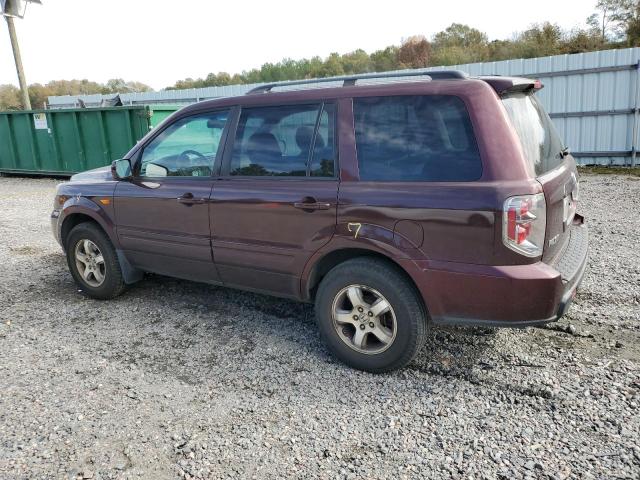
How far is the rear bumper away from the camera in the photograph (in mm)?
2994

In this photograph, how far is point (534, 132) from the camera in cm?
339

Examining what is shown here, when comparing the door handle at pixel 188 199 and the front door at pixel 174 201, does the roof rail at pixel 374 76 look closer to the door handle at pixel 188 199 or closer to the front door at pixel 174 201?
the front door at pixel 174 201

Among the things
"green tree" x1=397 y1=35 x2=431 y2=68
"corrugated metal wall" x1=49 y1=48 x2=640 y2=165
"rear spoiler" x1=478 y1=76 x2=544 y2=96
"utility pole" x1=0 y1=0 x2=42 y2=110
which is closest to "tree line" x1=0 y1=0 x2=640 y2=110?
"green tree" x1=397 y1=35 x2=431 y2=68

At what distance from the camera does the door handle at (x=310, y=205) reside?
3.54 meters

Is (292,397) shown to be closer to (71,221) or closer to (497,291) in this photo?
(497,291)

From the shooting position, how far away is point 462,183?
308cm

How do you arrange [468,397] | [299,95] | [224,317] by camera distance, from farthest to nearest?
1. [224,317]
2. [299,95]
3. [468,397]

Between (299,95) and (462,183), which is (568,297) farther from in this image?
(299,95)

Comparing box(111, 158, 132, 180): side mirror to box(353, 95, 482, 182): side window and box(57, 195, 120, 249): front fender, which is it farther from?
box(353, 95, 482, 182): side window

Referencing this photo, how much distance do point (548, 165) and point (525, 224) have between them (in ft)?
2.12

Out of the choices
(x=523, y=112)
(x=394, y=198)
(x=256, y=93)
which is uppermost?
(x=256, y=93)

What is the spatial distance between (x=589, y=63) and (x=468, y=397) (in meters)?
12.1

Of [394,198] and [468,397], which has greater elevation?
[394,198]

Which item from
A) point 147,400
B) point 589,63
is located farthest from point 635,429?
point 589,63
